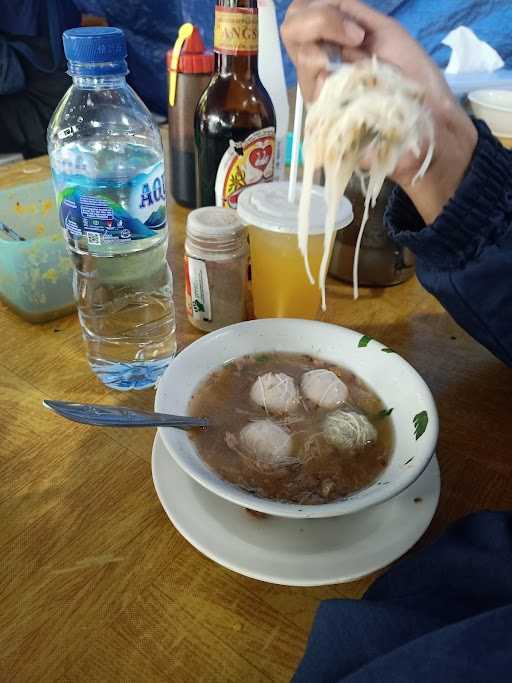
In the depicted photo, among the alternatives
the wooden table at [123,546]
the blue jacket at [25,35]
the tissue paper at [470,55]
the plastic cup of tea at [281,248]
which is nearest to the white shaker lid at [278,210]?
the plastic cup of tea at [281,248]

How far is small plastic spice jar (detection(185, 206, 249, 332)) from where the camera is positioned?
0.78m

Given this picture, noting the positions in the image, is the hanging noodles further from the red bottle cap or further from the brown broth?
the red bottle cap

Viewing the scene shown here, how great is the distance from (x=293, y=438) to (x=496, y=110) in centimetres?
91

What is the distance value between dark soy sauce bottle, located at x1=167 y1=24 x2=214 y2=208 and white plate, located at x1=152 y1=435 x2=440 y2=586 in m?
0.74

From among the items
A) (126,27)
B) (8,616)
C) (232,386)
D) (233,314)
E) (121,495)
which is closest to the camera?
(8,616)

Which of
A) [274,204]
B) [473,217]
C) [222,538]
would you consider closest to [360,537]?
[222,538]

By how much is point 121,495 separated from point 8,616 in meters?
0.15

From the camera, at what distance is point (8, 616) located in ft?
1.53

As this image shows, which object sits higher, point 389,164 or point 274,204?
point 389,164

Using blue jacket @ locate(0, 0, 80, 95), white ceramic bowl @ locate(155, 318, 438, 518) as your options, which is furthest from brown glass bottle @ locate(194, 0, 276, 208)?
blue jacket @ locate(0, 0, 80, 95)

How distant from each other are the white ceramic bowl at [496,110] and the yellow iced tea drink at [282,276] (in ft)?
1.88

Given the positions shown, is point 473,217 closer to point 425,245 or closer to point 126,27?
point 425,245

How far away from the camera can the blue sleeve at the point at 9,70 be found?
7.34ft

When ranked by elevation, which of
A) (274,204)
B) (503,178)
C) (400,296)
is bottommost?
(400,296)
